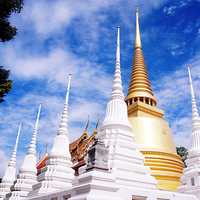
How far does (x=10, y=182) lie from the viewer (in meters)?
26.8

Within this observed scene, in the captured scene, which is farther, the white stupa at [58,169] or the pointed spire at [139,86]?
the pointed spire at [139,86]

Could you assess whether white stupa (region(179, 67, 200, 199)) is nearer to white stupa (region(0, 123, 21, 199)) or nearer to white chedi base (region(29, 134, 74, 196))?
white chedi base (region(29, 134, 74, 196))

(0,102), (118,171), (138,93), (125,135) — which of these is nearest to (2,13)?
(0,102)

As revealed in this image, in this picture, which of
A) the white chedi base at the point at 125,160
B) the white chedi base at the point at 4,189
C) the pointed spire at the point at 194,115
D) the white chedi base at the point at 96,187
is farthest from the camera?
the white chedi base at the point at 4,189

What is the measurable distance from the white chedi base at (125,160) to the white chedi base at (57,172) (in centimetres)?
374

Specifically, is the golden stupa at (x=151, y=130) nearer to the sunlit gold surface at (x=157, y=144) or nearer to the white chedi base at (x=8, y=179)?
the sunlit gold surface at (x=157, y=144)

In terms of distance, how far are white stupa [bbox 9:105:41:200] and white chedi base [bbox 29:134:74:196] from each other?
288 cm

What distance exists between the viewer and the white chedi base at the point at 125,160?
47.8ft

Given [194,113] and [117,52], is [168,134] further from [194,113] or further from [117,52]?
[117,52]

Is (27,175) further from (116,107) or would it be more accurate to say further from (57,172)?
(116,107)

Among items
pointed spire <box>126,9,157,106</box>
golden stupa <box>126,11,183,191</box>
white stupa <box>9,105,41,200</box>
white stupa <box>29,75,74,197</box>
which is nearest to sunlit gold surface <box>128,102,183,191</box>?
golden stupa <box>126,11,183,191</box>

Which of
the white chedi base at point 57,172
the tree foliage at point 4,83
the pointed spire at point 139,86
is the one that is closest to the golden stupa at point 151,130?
the pointed spire at point 139,86

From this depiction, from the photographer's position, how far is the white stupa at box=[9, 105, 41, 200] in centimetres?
2123

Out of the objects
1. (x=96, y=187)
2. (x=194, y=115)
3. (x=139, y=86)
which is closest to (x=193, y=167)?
(x=194, y=115)
